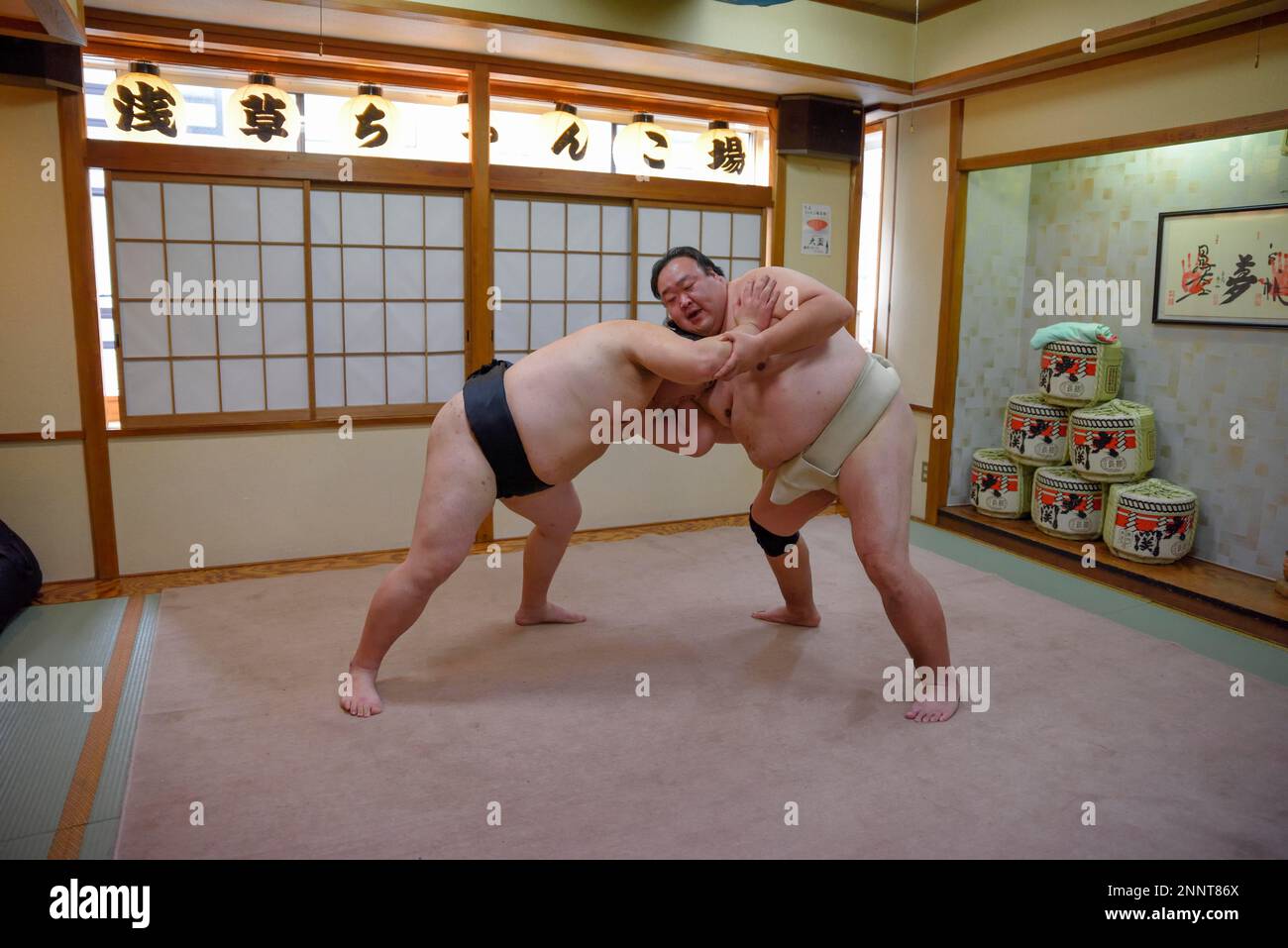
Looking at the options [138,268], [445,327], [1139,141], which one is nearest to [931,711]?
[1139,141]

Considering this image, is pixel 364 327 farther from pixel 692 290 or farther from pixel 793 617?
pixel 793 617

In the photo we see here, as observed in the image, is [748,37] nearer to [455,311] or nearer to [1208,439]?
[455,311]

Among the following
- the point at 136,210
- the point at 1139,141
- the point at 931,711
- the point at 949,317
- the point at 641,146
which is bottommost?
the point at 931,711

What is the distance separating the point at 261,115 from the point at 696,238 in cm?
214

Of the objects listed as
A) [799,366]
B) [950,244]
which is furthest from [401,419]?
[950,244]

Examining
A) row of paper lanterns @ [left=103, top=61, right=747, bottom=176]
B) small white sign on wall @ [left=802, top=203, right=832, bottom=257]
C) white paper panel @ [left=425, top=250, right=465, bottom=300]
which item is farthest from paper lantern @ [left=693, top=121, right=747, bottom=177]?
white paper panel @ [left=425, top=250, right=465, bottom=300]

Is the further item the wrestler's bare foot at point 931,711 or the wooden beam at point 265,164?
the wooden beam at point 265,164

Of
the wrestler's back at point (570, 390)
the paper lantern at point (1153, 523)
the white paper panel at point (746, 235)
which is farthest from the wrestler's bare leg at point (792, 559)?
the white paper panel at point (746, 235)

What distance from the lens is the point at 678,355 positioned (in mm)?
2449

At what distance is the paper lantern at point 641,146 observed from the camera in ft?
14.6

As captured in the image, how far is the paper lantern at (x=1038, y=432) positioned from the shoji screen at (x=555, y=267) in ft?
6.76

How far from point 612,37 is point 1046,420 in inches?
108

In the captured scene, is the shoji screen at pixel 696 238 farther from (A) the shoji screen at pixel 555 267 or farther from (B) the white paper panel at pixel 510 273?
(B) the white paper panel at pixel 510 273

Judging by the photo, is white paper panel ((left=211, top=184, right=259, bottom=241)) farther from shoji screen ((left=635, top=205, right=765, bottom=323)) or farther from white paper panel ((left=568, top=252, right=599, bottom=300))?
shoji screen ((left=635, top=205, right=765, bottom=323))
